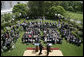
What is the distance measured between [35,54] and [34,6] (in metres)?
23.1

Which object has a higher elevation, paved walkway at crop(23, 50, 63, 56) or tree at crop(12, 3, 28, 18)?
tree at crop(12, 3, 28, 18)

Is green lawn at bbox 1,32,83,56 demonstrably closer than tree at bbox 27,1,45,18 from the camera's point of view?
Yes

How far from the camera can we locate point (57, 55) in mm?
13133

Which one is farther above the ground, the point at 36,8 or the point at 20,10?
the point at 36,8

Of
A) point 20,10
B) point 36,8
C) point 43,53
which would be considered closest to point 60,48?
point 43,53

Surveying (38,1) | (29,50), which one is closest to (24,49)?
(29,50)

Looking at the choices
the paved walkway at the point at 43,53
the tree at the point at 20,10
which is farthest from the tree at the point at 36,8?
the paved walkway at the point at 43,53

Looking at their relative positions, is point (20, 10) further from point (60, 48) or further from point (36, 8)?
point (60, 48)

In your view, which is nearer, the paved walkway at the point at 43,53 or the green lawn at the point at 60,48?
the green lawn at the point at 60,48

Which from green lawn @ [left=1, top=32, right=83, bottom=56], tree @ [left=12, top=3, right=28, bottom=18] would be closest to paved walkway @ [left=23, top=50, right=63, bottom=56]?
green lawn @ [left=1, top=32, right=83, bottom=56]

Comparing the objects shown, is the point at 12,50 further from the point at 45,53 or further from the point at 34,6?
the point at 34,6

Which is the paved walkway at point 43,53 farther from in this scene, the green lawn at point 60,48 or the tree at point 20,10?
the tree at point 20,10

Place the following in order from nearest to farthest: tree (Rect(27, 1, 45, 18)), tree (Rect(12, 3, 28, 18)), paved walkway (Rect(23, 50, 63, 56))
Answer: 1. paved walkway (Rect(23, 50, 63, 56))
2. tree (Rect(12, 3, 28, 18))
3. tree (Rect(27, 1, 45, 18))

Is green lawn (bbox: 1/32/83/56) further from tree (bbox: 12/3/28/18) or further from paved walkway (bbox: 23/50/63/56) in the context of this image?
tree (bbox: 12/3/28/18)
